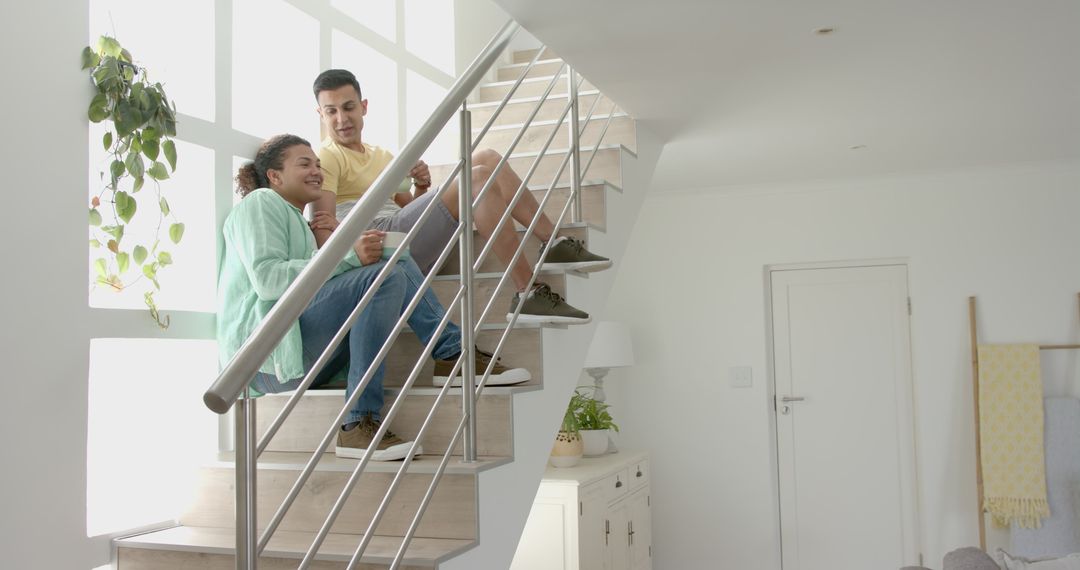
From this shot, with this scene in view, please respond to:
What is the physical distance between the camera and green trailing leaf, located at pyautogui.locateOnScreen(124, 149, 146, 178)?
2.16 metres

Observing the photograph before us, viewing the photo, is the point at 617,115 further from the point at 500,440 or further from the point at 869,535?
the point at 869,535

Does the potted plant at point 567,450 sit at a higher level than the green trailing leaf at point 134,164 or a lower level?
lower

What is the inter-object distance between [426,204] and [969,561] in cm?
196

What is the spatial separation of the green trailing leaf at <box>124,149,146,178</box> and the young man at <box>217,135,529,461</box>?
24cm

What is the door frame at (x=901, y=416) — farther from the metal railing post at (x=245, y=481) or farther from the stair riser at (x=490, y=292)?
the metal railing post at (x=245, y=481)

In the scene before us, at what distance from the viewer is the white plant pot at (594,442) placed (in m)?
4.54

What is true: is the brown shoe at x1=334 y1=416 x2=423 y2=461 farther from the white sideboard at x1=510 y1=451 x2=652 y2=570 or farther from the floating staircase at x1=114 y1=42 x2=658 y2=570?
the white sideboard at x1=510 y1=451 x2=652 y2=570

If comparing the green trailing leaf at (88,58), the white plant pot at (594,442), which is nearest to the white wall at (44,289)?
the green trailing leaf at (88,58)

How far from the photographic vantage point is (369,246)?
2164mm

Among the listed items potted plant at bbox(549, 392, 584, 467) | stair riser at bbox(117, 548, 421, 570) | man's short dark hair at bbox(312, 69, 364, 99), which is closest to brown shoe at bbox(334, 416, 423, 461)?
stair riser at bbox(117, 548, 421, 570)

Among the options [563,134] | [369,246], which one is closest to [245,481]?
[369,246]

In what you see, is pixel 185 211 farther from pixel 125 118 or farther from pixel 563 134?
pixel 563 134

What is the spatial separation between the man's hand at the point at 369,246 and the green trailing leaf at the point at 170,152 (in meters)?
0.52

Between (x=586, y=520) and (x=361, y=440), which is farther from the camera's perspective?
(x=586, y=520)
